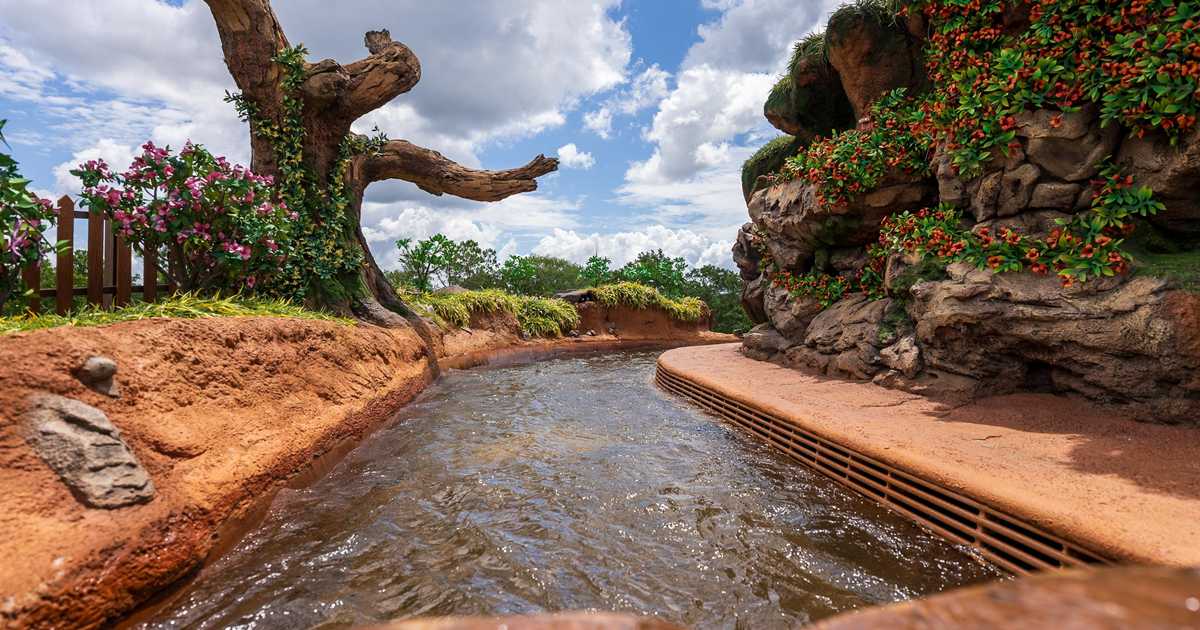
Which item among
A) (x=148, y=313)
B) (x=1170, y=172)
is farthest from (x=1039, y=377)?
(x=148, y=313)

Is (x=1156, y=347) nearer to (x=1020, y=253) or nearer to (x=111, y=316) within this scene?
(x=1020, y=253)

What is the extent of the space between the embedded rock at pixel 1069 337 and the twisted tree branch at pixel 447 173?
7775mm

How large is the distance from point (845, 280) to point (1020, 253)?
2748 millimetres

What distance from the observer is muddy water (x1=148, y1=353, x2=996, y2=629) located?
2.42 metres

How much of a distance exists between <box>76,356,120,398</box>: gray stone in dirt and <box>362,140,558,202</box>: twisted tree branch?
25.2ft

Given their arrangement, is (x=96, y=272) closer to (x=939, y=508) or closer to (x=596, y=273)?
(x=939, y=508)

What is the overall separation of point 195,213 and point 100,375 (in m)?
3.77

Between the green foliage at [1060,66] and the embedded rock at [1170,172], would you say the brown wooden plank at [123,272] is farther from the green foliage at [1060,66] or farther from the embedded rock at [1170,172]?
the embedded rock at [1170,172]

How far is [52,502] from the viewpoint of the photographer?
2232 mm

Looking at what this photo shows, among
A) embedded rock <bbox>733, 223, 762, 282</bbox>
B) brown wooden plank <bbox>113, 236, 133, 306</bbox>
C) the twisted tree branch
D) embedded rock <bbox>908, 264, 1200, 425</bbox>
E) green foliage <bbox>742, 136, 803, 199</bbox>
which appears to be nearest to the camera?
embedded rock <bbox>908, 264, 1200, 425</bbox>

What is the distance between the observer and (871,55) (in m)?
7.60

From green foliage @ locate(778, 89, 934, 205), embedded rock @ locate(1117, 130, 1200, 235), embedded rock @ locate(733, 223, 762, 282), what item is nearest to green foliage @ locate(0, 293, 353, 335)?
green foliage @ locate(778, 89, 934, 205)

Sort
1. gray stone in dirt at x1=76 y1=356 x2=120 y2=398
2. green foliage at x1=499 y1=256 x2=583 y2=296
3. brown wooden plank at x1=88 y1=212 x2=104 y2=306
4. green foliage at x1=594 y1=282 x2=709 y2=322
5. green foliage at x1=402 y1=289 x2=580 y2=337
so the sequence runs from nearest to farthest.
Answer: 1. gray stone in dirt at x1=76 y1=356 x2=120 y2=398
2. brown wooden plank at x1=88 y1=212 x2=104 y2=306
3. green foliage at x1=402 y1=289 x2=580 y2=337
4. green foliage at x1=594 y1=282 x2=709 y2=322
5. green foliage at x1=499 y1=256 x2=583 y2=296

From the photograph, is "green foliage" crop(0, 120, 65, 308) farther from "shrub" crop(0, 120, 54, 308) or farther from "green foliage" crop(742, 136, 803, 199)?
"green foliage" crop(742, 136, 803, 199)
